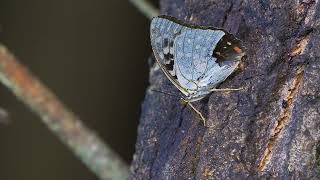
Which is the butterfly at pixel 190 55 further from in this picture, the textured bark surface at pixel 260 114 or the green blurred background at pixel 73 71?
the green blurred background at pixel 73 71

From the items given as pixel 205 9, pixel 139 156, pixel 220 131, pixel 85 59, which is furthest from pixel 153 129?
pixel 85 59

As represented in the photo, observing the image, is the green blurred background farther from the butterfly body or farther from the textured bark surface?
the textured bark surface

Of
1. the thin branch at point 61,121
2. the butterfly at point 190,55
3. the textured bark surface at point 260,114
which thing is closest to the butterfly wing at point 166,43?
the butterfly at point 190,55

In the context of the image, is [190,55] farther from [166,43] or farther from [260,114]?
[260,114]

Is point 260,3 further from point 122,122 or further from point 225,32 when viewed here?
point 122,122

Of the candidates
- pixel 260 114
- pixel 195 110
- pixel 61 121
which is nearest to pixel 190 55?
pixel 195 110

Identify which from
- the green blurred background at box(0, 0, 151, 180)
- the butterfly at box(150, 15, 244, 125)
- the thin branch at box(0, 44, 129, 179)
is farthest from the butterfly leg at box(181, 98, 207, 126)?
the green blurred background at box(0, 0, 151, 180)
